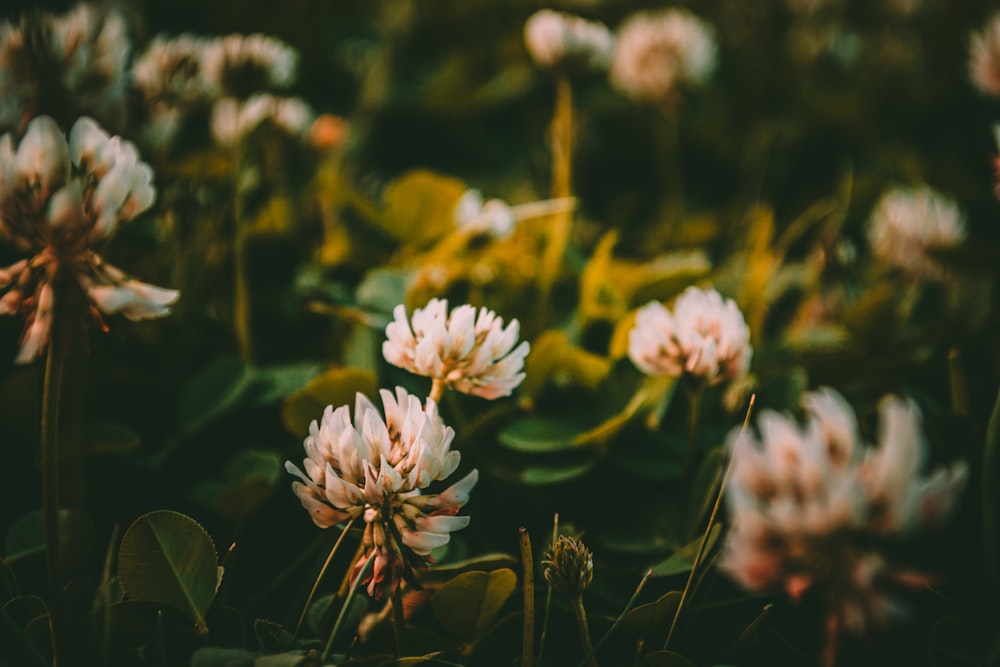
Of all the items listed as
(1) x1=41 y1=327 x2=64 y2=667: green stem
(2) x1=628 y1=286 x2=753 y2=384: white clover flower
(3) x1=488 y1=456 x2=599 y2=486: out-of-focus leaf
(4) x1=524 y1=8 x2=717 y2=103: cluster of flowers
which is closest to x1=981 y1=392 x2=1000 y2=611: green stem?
(2) x1=628 y1=286 x2=753 y2=384: white clover flower

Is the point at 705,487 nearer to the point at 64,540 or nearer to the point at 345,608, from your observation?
the point at 345,608

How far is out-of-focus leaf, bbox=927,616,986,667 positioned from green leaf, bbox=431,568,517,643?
0.35 m

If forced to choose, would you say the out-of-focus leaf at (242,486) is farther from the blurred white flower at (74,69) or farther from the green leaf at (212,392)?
the blurred white flower at (74,69)

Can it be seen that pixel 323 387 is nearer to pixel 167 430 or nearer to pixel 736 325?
pixel 167 430

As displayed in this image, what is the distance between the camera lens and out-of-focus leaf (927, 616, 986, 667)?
683 mm

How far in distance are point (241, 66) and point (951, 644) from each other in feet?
3.34

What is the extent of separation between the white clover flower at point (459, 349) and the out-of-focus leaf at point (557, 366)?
0.20 metres

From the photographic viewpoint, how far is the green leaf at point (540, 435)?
0.84m

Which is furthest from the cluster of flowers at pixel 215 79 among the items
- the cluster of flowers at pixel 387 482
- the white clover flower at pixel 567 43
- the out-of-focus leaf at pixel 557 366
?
the cluster of flowers at pixel 387 482

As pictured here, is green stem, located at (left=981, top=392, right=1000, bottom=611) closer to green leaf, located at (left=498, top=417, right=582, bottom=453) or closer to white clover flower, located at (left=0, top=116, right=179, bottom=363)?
green leaf, located at (left=498, top=417, right=582, bottom=453)

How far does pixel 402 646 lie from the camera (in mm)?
648

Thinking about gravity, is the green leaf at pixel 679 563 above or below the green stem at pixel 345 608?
below

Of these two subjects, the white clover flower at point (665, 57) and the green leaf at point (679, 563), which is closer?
the green leaf at point (679, 563)

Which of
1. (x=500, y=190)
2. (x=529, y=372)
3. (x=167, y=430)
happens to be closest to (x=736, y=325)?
(x=529, y=372)
